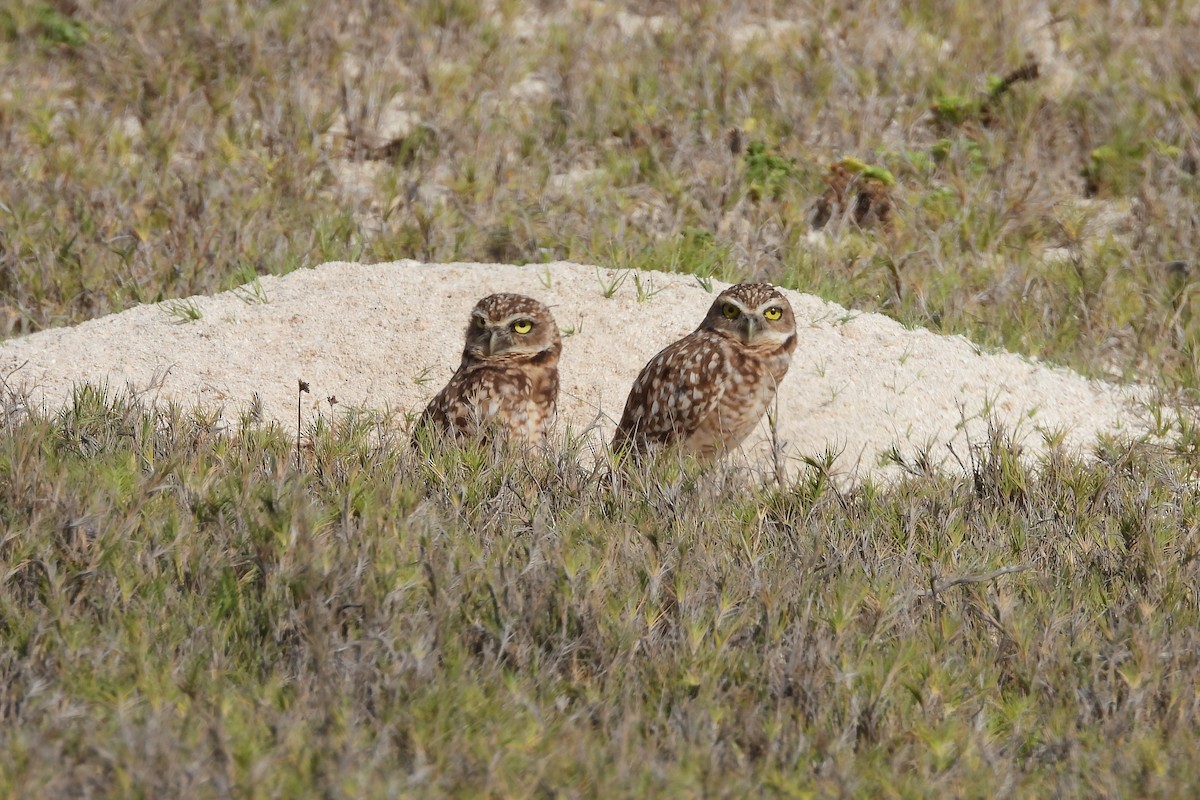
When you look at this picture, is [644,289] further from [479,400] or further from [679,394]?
[479,400]

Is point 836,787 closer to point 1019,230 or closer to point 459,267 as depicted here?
point 459,267

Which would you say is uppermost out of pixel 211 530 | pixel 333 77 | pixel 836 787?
pixel 333 77

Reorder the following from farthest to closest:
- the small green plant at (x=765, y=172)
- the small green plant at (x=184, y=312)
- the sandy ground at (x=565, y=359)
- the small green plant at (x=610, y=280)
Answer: the small green plant at (x=765, y=172) < the small green plant at (x=610, y=280) < the small green plant at (x=184, y=312) < the sandy ground at (x=565, y=359)

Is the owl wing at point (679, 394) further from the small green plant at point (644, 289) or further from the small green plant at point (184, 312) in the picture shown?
the small green plant at point (184, 312)

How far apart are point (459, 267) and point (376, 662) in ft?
12.1

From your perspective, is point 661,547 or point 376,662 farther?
point 661,547

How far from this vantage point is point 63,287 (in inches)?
291

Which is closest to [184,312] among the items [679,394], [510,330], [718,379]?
[510,330]

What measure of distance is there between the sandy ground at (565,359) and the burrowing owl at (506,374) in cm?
37

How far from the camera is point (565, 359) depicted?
6.85m

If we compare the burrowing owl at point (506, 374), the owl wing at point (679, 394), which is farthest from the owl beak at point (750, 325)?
the burrowing owl at point (506, 374)

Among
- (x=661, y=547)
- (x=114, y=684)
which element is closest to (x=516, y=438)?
(x=661, y=547)

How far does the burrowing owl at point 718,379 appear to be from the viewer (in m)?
6.09

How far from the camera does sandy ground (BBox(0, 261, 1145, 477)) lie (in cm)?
636
